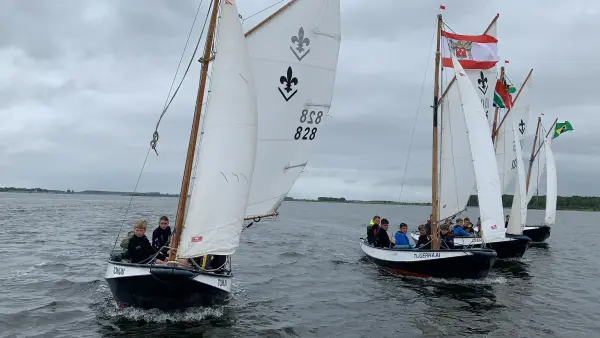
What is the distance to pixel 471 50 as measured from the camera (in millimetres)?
22297

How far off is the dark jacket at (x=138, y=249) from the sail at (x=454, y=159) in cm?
1436

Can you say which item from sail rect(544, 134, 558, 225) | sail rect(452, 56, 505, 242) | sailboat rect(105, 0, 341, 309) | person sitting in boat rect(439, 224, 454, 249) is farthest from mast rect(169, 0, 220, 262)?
sail rect(544, 134, 558, 225)

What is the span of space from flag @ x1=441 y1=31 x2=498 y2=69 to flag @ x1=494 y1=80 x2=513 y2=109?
6.66 m

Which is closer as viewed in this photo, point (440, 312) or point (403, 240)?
point (440, 312)

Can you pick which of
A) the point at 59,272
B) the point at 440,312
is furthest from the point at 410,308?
the point at 59,272

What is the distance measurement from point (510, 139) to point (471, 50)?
36.0 feet

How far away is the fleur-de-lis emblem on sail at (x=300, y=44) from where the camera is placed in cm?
1507

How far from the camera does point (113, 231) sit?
39438 millimetres

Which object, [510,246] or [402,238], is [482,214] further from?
[510,246]

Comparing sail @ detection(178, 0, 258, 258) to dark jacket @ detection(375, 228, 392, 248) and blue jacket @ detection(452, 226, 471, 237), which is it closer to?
dark jacket @ detection(375, 228, 392, 248)

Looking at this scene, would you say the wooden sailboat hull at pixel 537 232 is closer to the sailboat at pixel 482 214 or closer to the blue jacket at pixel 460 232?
the blue jacket at pixel 460 232

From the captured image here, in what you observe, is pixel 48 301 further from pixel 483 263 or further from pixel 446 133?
pixel 446 133

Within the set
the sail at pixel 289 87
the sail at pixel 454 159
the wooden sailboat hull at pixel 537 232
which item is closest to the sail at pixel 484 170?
the sail at pixel 454 159

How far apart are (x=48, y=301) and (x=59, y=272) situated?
A: 209 inches
